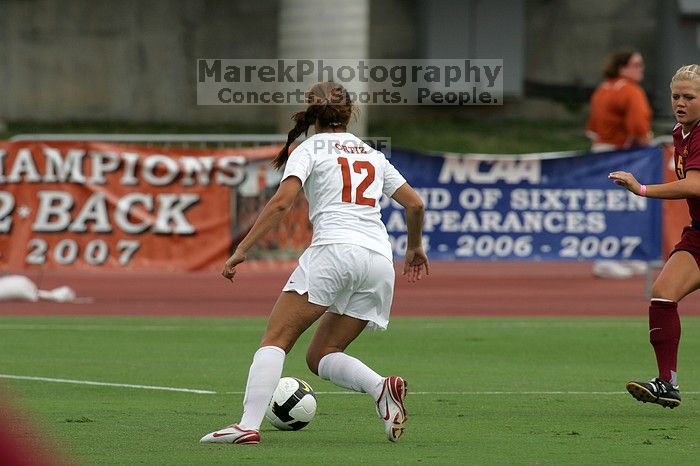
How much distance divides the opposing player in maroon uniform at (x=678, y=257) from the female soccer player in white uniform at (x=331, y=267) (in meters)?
1.70

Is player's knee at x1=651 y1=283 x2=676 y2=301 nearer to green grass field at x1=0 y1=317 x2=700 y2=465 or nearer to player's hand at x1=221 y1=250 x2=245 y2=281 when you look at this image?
green grass field at x1=0 y1=317 x2=700 y2=465

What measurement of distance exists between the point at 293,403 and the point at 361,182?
1.26 metres

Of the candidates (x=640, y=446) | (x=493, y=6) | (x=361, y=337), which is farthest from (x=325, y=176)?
(x=493, y=6)

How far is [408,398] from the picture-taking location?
9.88 meters

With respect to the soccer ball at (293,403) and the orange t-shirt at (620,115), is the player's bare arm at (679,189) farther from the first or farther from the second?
the orange t-shirt at (620,115)

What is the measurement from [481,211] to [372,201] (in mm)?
9526

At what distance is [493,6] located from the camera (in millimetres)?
32875

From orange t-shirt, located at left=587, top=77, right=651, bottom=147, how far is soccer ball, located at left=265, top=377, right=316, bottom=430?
1092 centimetres

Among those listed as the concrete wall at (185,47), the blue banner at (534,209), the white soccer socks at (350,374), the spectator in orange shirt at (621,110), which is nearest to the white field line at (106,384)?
the white soccer socks at (350,374)

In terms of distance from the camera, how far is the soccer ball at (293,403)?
8.27 m

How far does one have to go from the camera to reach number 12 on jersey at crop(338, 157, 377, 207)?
25.9 ft

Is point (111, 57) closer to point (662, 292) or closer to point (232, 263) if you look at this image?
point (662, 292)

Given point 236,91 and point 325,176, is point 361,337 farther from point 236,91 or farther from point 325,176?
point 236,91

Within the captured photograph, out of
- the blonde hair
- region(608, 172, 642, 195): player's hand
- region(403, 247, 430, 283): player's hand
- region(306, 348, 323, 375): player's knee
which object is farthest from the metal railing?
region(306, 348, 323, 375): player's knee
